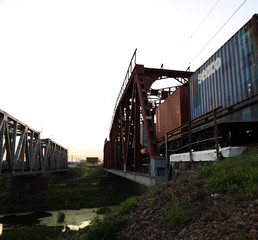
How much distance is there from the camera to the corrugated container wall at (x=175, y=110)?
14.8 metres

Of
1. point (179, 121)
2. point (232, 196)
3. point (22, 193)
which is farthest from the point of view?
point (22, 193)

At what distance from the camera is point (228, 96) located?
35.6ft

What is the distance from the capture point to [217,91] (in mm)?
11805

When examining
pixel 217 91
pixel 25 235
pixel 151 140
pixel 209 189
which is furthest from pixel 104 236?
pixel 25 235

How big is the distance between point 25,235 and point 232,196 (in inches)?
615

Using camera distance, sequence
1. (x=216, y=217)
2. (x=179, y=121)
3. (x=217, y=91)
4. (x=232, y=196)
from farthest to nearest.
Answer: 1. (x=179, y=121)
2. (x=217, y=91)
3. (x=232, y=196)
4. (x=216, y=217)

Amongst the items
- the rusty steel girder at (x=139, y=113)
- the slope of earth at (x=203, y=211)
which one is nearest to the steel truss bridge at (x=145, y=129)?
the rusty steel girder at (x=139, y=113)

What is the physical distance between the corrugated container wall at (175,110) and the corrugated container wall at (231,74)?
3.09 ft

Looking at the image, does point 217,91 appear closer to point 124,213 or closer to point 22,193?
point 124,213

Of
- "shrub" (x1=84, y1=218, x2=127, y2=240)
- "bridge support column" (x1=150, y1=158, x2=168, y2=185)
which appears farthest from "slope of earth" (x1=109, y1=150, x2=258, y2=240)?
"bridge support column" (x1=150, y1=158, x2=168, y2=185)

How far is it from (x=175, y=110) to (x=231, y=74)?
17.7 feet

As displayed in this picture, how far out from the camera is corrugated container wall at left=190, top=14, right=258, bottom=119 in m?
9.36

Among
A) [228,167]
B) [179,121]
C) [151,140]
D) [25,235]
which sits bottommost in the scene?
[25,235]

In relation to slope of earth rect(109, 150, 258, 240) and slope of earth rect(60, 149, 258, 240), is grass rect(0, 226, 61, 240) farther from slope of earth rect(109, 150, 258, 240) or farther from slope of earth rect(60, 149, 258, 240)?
slope of earth rect(109, 150, 258, 240)
